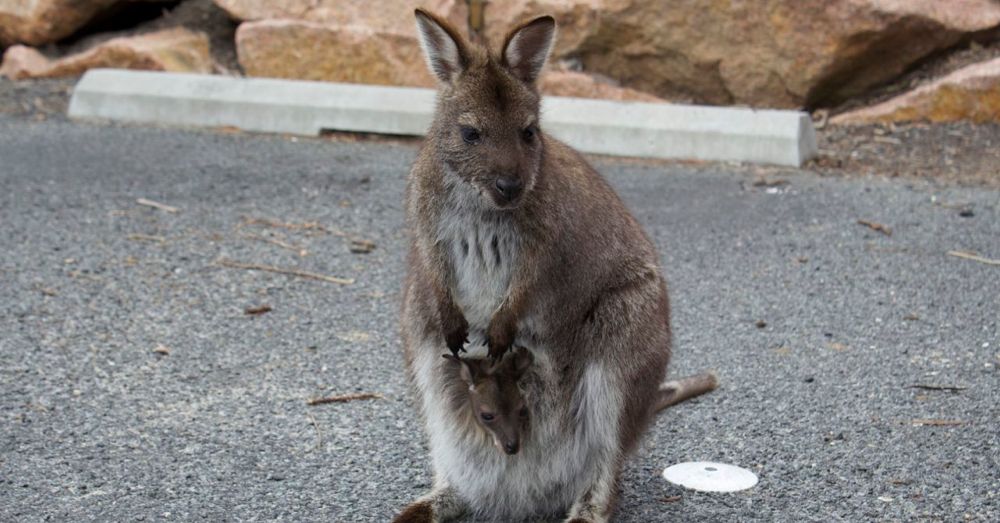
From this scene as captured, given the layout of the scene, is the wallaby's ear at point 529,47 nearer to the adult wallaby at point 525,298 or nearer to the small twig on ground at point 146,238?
the adult wallaby at point 525,298

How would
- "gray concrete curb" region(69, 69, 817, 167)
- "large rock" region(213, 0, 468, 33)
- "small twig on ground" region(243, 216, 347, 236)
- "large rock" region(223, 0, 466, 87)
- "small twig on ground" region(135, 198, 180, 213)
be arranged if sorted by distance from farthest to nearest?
"large rock" region(223, 0, 466, 87) → "large rock" region(213, 0, 468, 33) → "gray concrete curb" region(69, 69, 817, 167) → "small twig on ground" region(135, 198, 180, 213) → "small twig on ground" region(243, 216, 347, 236)

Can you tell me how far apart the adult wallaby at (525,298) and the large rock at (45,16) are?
6.99 metres

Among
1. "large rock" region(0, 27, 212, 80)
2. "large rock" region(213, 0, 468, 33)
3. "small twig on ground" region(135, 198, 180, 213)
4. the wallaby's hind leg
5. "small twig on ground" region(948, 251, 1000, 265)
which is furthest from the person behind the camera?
"large rock" region(0, 27, 212, 80)

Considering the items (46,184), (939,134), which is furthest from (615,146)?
(46,184)

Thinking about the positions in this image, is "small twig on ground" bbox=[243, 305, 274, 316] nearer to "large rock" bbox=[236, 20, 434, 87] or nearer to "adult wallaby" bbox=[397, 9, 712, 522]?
"adult wallaby" bbox=[397, 9, 712, 522]

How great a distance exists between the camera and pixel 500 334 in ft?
12.3

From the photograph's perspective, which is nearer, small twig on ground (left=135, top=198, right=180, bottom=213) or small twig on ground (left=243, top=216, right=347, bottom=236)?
small twig on ground (left=243, top=216, right=347, bottom=236)

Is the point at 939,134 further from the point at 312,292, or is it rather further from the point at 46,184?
the point at 46,184

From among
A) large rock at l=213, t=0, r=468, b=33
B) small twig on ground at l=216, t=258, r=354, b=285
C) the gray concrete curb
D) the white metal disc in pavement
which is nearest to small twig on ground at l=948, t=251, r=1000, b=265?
the gray concrete curb

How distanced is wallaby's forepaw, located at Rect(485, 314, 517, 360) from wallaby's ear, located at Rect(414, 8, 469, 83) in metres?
0.75

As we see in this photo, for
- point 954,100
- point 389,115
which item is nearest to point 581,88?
point 389,115

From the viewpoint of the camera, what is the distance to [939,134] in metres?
8.26

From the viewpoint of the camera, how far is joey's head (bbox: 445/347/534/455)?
374 centimetres

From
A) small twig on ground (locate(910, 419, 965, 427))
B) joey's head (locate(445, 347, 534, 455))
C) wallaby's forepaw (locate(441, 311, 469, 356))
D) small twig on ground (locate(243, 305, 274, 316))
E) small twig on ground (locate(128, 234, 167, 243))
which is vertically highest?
wallaby's forepaw (locate(441, 311, 469, 356))
